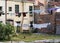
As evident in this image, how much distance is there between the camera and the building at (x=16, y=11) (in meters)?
27.8

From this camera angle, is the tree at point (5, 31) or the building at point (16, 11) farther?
the building at point (16, 11)

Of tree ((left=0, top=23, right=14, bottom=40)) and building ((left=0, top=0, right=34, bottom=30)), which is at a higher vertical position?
building ((left=0, top=0, right=34, bottom=30))

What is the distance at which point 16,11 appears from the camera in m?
29.0

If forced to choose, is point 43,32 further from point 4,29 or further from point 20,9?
point 4,29

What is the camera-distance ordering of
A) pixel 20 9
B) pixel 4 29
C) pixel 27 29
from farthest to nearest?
pixel 20 9 → pixel 27 29 → pixel 4 29

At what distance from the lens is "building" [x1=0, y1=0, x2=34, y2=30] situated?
91.2ft

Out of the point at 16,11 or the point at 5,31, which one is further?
the point at 16,11

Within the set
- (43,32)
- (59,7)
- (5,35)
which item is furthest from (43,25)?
(5,35)

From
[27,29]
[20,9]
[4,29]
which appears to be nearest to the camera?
[4,29]

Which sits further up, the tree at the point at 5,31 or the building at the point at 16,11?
the building at the point at 16,11

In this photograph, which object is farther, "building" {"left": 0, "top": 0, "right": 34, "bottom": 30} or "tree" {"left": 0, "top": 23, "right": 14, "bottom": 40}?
"building" {"left": 0, "top": 0, "right": 34, "bottom": 30}

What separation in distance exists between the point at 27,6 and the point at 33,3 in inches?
35.0

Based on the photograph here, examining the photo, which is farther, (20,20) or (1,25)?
(20,20)

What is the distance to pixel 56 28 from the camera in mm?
27609
